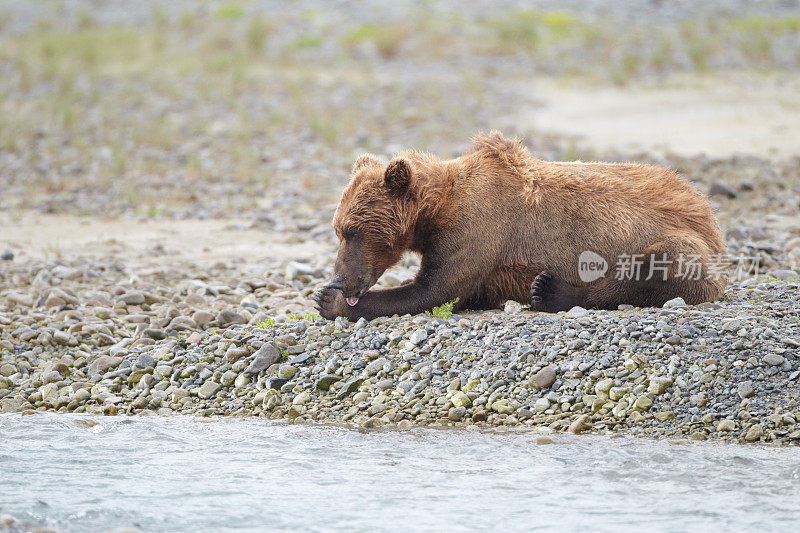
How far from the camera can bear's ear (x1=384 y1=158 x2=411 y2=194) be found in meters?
7.42

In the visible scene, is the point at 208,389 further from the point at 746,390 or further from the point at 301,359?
the point at 746,390

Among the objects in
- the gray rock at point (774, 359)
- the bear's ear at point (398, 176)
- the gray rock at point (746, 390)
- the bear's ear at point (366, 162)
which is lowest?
the gray rock at point (746, 390)

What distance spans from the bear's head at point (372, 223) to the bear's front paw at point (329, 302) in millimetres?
243

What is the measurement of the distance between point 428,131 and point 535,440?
38.4ft


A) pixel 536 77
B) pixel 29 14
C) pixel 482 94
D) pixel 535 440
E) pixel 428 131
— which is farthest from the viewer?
pixel 29 14

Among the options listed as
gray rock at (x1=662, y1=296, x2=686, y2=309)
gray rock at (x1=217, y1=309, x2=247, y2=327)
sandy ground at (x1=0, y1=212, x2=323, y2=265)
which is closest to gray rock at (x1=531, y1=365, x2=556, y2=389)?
gray rock at (x1=662, y1=296, x2=686, y2=309)

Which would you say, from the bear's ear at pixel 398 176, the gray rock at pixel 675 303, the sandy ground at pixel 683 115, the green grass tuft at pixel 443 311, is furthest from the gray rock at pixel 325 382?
the sandy ground at pixel 683 115

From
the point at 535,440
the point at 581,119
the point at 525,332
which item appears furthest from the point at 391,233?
the point at 581,119

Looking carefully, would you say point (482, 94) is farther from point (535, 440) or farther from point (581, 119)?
point (535, 440)

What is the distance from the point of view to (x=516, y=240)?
25.5 feet

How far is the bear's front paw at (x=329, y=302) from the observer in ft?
25.8

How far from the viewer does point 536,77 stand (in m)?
22.7

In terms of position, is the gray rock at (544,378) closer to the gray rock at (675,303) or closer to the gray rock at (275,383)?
the gray rock at (675,303)

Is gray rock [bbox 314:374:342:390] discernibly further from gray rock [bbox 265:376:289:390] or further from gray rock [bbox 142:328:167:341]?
gray rock [bbox 142:328:167:341]
